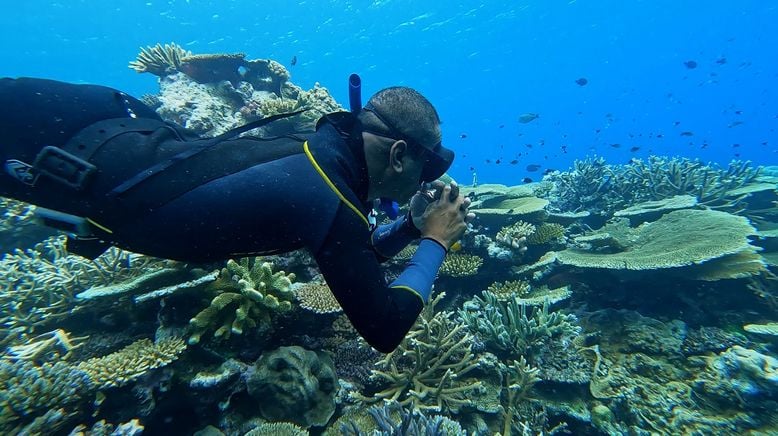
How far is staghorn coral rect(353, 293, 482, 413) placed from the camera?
3.87 metres

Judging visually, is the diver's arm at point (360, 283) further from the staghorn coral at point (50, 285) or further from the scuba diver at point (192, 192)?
the staghorn coral at point (50, 285)

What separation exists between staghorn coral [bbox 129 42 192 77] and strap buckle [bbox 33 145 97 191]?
30.6 ft

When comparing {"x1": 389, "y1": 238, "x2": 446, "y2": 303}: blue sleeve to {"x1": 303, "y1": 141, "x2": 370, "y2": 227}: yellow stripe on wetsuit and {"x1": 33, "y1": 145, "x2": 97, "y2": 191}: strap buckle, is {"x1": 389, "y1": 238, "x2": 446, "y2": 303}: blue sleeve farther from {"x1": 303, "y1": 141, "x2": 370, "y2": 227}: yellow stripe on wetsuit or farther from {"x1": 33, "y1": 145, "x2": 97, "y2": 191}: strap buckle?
{"x1": 33, "y1": 145, "x2": 97, "y2": 191}: strap buckle

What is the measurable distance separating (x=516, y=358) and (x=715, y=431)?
239 centimetres

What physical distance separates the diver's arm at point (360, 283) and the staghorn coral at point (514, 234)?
429 cm

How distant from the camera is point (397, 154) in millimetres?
2564

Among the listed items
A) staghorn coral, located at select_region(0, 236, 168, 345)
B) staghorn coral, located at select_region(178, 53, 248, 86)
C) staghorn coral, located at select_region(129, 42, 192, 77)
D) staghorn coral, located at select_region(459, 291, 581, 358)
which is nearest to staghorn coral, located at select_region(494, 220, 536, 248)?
staghorn coral, located at select_region(459, 291, 581, 358)

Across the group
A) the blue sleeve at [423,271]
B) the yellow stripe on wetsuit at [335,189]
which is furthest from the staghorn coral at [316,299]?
the yellow stripe on wetsuit at [335,189]

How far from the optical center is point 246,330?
369 centimetres

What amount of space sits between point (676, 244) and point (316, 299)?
20.0ft

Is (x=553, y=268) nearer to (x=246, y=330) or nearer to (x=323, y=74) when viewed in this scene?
(x=246, y=330)

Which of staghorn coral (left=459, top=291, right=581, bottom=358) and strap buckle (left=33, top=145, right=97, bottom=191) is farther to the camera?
staghorn coral (left=459, top=291, right=581, bottom=358)

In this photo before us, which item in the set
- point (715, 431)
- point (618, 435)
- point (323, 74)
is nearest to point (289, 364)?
point (618, 435)

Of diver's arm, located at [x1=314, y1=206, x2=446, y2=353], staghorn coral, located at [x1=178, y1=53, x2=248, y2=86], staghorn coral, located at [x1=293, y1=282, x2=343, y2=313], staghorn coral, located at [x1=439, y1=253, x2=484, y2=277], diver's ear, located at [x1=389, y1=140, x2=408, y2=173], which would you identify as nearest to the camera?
diver's arm, located at [x1=314, y1=206, x2=446, y2=353]
